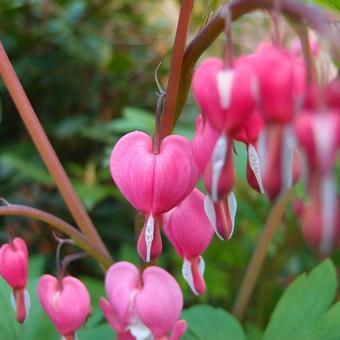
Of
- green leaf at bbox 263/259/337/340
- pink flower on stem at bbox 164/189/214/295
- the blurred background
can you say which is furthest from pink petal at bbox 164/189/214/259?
the blurred background

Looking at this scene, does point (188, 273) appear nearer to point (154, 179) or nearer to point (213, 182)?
point (154, 179)

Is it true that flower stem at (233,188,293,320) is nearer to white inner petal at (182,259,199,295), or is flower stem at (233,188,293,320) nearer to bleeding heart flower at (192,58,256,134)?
white inner petal at (182,259,199,295)

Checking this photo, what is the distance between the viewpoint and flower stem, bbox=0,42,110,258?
1.05 m

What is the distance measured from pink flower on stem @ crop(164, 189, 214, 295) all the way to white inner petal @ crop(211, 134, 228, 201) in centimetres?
28

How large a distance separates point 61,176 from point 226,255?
106cm

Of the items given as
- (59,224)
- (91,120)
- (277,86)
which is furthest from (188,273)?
(91,120)

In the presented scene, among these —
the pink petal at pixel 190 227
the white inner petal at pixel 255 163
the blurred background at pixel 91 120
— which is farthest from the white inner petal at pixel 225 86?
the blurred background at pixel 91 120

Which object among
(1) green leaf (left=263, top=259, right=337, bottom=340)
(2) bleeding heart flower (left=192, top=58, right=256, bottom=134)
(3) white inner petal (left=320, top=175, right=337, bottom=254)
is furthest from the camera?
(1) green leaf (left=263, top=259, right=337, bottom=340)

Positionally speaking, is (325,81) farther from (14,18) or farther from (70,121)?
(14,18)

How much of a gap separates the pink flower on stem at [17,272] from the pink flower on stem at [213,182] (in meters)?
0.33

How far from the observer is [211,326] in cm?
127

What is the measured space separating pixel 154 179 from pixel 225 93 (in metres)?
0.27

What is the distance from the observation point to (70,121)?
2.46m

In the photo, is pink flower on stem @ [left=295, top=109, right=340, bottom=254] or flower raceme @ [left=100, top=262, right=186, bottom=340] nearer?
pink flower on stem @ [left=295, top=109, right=340, bottom=254]
